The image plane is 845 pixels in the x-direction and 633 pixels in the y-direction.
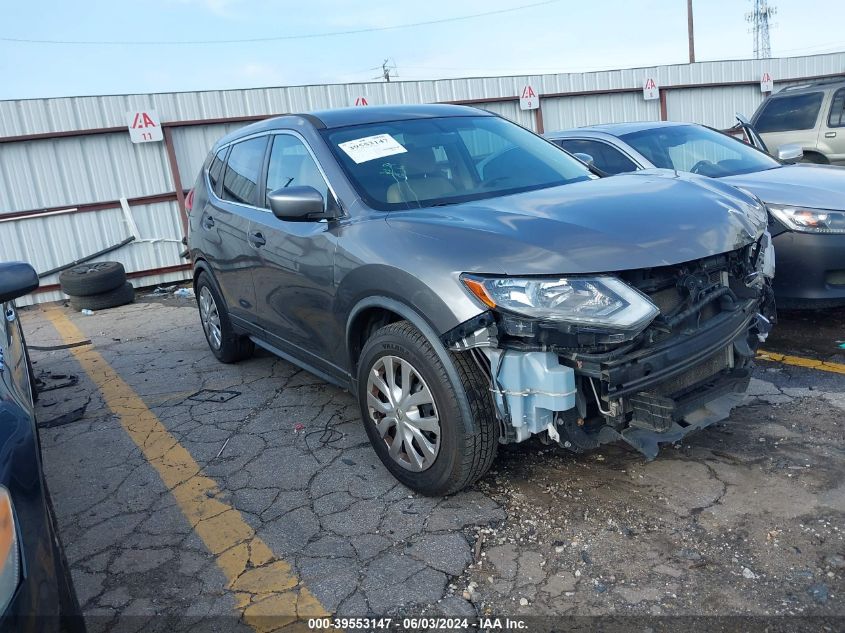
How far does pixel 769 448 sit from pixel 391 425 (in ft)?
6.04

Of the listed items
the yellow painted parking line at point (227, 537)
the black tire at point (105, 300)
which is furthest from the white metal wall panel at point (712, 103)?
the yellow painted parking line at point (227, 537)

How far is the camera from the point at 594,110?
1393 centimetres

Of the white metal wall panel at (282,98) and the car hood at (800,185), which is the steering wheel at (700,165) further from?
the white metal wall panel at (282,98)

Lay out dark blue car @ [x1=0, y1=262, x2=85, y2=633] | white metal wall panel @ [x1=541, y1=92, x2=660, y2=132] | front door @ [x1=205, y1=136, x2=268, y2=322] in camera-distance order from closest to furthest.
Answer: dark blue car @ [x1=0, y1=262, x2=85, y2=633]
front door @ [x1=205, y1=136, x2=268, y2=322]
white metal wall panel @ [x1=541, y1=92, x2=660, y2=132]

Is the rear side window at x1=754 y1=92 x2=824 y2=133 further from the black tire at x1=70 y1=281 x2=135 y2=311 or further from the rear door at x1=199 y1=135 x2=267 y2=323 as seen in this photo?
the black tire at x1=70 y1=281 x2=135 y2=311

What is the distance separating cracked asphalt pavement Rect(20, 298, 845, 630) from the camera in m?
2.53

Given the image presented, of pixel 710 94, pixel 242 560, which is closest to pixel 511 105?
pixel 710 94

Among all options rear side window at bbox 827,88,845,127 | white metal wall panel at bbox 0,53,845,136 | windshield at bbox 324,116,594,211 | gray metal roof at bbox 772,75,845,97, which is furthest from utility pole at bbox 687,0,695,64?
windshield at bbox 324,116,594,211

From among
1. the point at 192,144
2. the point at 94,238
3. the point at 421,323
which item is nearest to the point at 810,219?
the point at 421,323

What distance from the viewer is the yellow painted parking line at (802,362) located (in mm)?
4348

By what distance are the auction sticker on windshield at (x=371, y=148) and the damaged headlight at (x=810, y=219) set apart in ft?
8.94

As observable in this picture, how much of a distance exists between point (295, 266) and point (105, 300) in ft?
21.2

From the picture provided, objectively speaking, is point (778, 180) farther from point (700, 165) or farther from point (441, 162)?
point (441, 162)

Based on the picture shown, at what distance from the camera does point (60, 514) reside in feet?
11.5
